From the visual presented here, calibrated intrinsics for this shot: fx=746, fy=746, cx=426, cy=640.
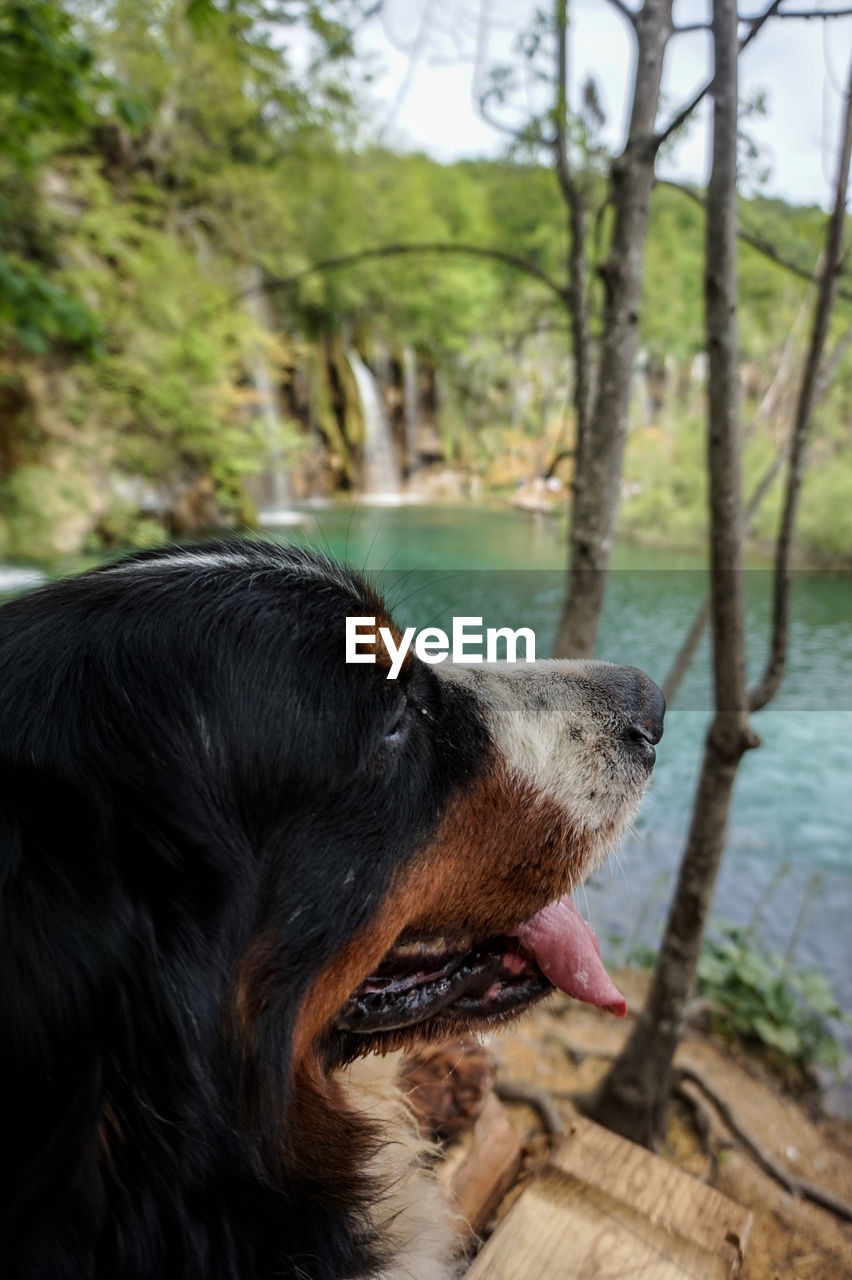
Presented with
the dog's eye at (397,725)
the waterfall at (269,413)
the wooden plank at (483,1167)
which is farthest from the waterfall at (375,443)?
the dog's eye at (397,725)

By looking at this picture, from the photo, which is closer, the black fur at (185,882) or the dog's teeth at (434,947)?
the black fur at (185,882)

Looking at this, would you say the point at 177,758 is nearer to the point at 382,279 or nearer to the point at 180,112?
the point at 180,112

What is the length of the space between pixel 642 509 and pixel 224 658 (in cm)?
2213

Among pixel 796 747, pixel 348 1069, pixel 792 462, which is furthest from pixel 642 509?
pixel 348 1069

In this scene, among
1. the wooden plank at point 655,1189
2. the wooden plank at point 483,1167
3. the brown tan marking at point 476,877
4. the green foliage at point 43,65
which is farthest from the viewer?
the green foliage at point 43,65

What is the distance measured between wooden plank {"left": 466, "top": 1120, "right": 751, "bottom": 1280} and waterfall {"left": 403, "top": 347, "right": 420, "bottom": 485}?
2934 centimetres

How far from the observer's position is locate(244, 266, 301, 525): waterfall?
61.1 ft

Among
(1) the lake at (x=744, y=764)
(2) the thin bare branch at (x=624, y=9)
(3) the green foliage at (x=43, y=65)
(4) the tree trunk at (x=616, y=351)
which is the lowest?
(1) the lake at (x=744, y=764)

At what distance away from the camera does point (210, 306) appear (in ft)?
45.0

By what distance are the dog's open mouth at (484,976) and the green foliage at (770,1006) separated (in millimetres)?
2632

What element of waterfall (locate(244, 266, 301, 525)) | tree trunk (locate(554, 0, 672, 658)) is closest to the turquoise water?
tree trunk (locate(554, 0, 672, 658))

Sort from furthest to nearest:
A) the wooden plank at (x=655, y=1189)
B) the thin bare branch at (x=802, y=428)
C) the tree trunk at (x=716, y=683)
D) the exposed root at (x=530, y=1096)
Result: the exposed root at (x=530, y=1096)
the thin bare branch at (x=802, y=428)
the tree trunk at (x=716, y=683)
the wooden plank at (x=655, y=1189)

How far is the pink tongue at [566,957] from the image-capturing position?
162cm

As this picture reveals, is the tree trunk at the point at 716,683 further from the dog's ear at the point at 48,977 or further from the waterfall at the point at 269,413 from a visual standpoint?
the waterfall at the point at 269,413
